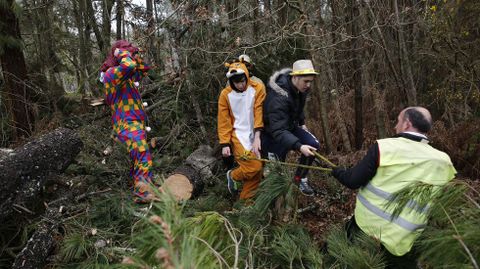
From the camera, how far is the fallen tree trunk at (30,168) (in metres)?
3.30

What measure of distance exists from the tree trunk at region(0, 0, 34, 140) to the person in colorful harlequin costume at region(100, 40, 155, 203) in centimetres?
288

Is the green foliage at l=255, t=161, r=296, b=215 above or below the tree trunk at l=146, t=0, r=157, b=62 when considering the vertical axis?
below

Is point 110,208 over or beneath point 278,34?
beneath

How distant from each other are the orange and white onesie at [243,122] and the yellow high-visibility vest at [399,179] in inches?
66.5

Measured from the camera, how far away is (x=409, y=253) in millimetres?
2830

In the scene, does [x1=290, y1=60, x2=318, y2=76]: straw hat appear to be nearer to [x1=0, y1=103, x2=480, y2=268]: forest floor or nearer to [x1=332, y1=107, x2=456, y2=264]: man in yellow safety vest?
[x1=0, y1=103, x2=480, y2=268]: forest floor

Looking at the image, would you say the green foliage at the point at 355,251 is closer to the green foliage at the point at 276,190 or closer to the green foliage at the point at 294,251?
the green foliage at the point at 294,251

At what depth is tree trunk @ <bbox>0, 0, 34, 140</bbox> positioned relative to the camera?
6.45 m

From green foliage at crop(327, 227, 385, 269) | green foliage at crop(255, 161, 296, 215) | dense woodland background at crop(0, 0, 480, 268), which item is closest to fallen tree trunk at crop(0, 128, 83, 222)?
dense woodland background at crop(0, 0, 480, 268)

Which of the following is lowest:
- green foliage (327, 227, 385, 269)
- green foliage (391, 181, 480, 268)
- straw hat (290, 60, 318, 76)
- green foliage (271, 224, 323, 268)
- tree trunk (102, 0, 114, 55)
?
green foliage (271, 224, 323, 268)

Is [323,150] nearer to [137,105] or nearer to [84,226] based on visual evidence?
[137,105]

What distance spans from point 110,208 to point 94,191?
2.16 feet

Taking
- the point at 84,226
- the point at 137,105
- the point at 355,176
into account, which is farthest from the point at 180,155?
the point at 355,176

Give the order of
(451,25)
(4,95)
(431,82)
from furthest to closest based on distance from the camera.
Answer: (431,82) → (4,95) → (451,25)
